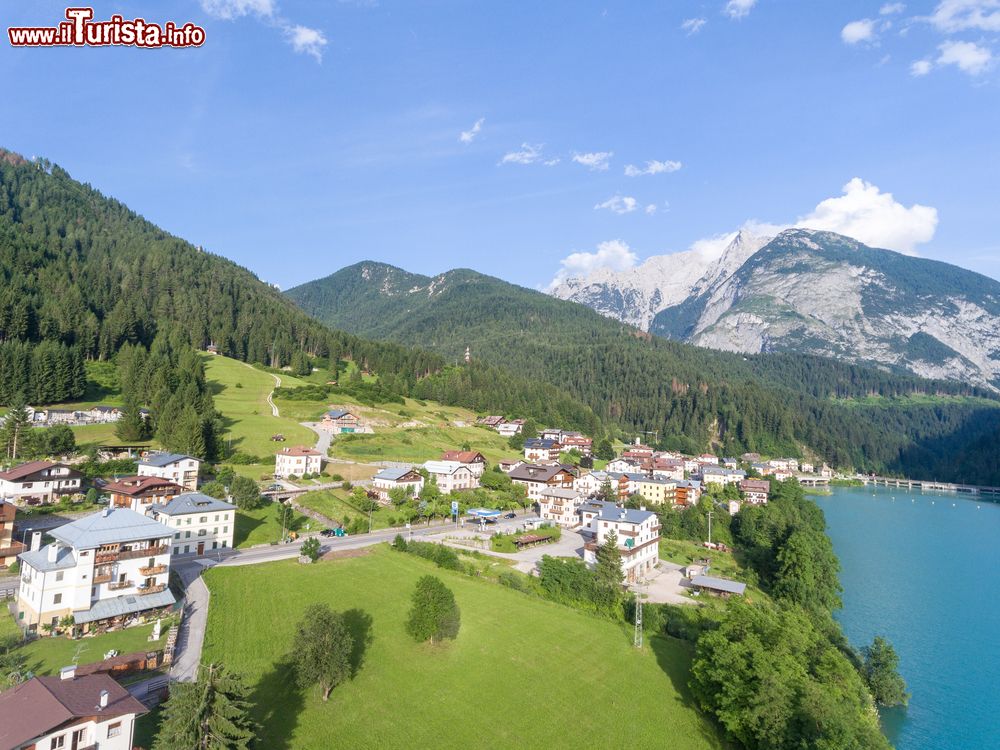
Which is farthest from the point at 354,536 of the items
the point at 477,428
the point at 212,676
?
the point at 477,428

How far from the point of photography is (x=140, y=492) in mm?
48594

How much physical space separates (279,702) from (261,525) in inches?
1107

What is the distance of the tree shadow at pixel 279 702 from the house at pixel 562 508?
45.0 m

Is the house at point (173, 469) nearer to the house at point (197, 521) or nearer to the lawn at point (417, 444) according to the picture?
the house at point (197, 521)

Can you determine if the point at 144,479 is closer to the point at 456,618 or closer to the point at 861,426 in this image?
the point at 456,618

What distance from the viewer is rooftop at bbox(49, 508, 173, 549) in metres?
32.4

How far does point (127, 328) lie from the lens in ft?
342

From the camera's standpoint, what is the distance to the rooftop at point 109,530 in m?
32.4

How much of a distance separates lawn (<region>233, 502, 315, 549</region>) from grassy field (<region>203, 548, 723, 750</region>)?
25.8 feet

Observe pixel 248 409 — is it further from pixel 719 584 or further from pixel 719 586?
pixel 719 586

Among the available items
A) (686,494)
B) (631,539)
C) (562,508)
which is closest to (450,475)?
(562,508)

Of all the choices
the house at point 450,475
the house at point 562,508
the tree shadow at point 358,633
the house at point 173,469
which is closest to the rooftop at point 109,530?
the tree shadow at point 358,633

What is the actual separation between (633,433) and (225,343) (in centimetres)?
11093

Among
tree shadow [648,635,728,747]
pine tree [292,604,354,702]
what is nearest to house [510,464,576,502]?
tree shadow [648,635,728,747]
